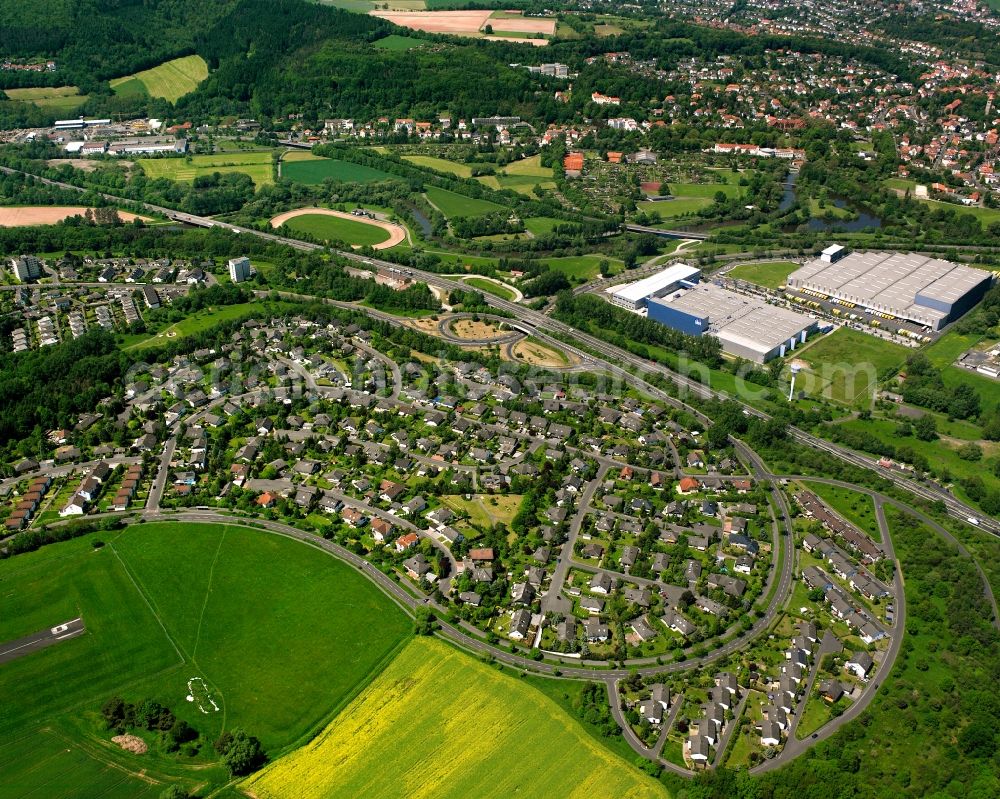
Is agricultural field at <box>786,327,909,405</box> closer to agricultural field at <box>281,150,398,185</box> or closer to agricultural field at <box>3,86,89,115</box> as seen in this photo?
agricultural field at <box>281,150,398,185</box>

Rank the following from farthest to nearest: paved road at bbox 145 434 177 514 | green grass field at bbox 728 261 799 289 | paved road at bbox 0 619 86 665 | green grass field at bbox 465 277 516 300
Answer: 1. green grass field at bbox 728 261 799 289
2. green grass field at bbox 465 277 516 300
3. paved road at bbox 145 434 177 514
4. paved road at bbox 0 619 86 665

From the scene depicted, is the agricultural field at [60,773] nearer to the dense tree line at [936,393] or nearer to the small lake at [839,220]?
the dense tree line at [936,393]

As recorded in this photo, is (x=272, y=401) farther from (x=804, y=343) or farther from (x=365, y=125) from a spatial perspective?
(x=365, y=125)

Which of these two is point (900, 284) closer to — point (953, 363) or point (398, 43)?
point (953, 363)

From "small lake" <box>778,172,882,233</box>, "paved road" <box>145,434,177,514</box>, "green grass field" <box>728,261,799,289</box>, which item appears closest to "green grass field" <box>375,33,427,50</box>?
"small lake" <box>778,172,882,233</box>

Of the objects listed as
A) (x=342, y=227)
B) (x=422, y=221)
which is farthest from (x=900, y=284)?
(x=342, y=227)

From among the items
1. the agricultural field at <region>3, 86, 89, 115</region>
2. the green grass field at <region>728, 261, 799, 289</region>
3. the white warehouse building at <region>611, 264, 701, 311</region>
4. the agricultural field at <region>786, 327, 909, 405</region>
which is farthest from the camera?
the agricultural field at <region>3, 86, 89, 115</region>
